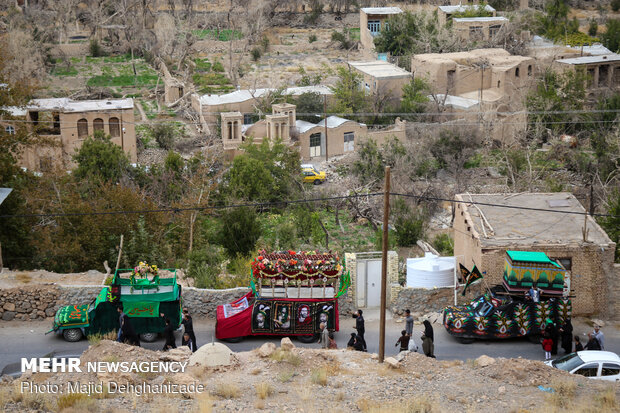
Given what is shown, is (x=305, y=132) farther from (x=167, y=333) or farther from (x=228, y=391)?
(x=228, y=391)

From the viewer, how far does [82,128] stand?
44656 mm

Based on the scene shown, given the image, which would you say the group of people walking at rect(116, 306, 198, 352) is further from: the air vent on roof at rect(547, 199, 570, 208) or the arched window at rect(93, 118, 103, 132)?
the arched window at rect(93, 118, 103, 132)

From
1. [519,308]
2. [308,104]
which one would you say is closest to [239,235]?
[519,308]

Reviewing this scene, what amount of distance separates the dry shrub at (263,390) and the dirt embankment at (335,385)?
0.02 metres

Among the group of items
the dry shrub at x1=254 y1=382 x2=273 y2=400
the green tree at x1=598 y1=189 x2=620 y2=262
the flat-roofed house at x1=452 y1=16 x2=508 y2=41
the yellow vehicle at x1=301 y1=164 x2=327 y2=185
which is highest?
the flat-roofed house at x1=452 y1=16 x2=508 y2=41

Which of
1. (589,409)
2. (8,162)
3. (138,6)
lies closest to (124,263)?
(8,162)

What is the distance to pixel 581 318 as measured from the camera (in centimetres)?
2155

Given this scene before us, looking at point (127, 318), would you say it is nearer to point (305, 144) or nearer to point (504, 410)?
point (504, 410)

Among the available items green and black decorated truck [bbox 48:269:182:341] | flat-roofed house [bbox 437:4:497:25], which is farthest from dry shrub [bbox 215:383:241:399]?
flat-roofed house [bbox 437:4:497:25]

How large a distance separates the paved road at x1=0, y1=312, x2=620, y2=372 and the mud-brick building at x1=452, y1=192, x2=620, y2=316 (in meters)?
0.93

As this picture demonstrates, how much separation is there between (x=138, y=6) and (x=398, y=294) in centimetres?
6751

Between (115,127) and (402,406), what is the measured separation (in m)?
34.3

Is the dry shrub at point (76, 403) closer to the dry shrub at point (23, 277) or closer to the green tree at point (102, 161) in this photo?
the dry shrub at point (23, 277)

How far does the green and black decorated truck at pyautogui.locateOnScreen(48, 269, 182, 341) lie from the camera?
64.0 ft
